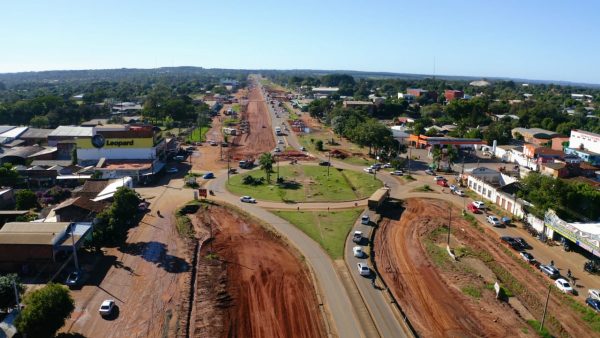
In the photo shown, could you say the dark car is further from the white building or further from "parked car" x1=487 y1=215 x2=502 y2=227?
the white building

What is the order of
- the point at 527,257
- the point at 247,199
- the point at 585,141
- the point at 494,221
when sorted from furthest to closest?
1. the point at 585,141
2. the point at 247,199
3. the point at 494,221
4. the point at 527,257

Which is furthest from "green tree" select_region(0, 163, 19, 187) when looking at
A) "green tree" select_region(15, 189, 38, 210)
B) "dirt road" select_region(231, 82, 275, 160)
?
"dirt road" select_region(231, 82, 275, 160)

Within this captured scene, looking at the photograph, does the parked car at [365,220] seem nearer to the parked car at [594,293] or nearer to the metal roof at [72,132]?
the parked car at [594,293]

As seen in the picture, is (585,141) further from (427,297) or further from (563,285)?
(427,297)

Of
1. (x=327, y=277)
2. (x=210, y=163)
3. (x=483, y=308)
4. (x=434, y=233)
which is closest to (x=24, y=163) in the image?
(x=210, y=163)

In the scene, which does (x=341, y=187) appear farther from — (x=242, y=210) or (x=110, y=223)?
(x=110, y=223)

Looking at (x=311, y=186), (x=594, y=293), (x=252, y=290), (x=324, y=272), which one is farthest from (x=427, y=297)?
(x=311, y=186)

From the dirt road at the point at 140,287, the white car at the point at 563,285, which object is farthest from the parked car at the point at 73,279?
the white car at the point at 563,285
